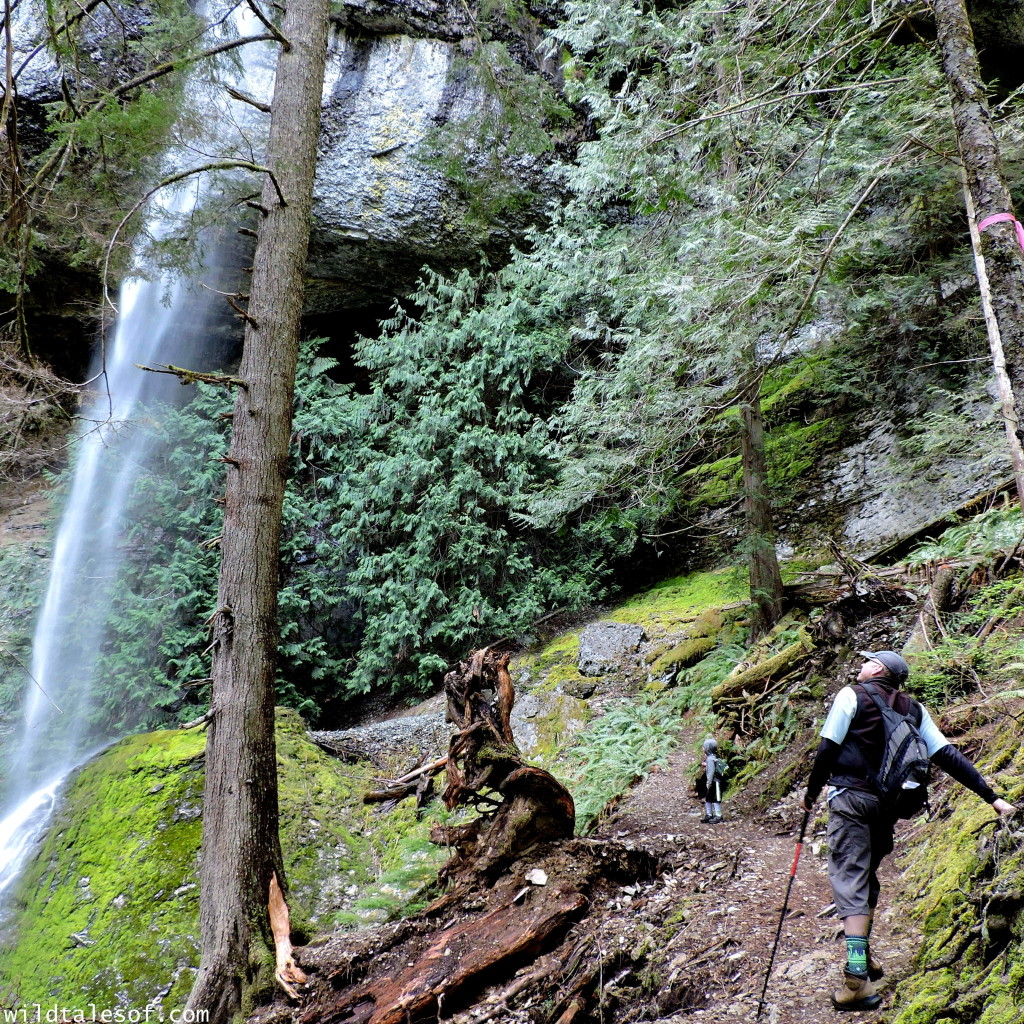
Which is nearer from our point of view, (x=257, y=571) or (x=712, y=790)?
(x=257, y=571)

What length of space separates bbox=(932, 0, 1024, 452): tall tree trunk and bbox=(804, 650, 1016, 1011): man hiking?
164 cm

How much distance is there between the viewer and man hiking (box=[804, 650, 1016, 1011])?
262cm

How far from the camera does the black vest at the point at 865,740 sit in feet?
9.07

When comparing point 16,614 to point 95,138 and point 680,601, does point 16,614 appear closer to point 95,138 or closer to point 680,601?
point 95,138

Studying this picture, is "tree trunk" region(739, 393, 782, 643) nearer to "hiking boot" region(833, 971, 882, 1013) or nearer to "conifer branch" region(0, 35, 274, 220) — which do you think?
"hiking boot" region(833, 971, 882, 1013)

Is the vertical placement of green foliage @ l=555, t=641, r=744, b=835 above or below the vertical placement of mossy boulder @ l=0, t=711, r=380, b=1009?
below

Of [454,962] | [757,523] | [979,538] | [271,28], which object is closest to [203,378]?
[271,28]

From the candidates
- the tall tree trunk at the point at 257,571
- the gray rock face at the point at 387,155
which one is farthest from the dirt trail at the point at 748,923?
the gray rock face at the point at 387,155

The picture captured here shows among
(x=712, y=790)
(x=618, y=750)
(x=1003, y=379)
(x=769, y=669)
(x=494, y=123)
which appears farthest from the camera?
(x=494, y=123)

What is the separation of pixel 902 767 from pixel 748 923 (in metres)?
1.22

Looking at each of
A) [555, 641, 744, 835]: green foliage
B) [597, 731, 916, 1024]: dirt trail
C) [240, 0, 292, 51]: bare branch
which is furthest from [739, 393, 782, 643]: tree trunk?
[240, 0, 292, 51]: bare branch

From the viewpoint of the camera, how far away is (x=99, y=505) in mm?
11398

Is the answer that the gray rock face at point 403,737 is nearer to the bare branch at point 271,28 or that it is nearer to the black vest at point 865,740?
the black vest at point 865,740

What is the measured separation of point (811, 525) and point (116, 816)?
920 cm
